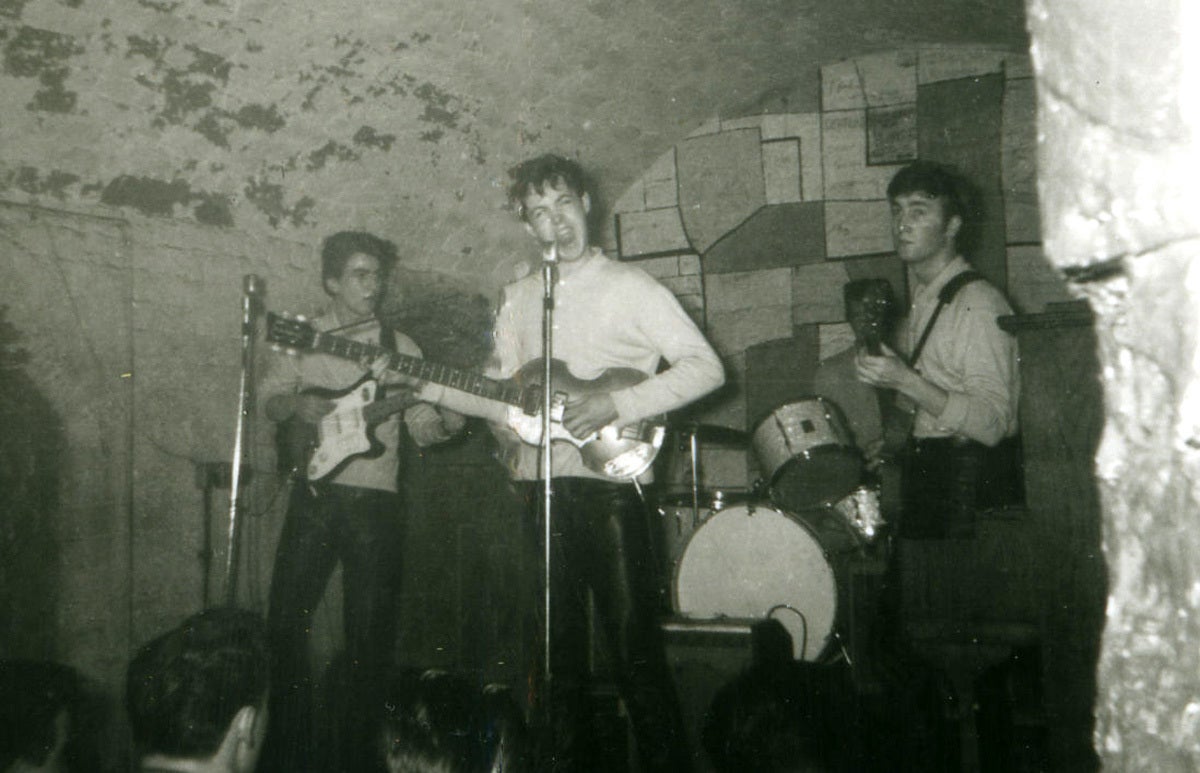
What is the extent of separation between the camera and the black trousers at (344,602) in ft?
12.5

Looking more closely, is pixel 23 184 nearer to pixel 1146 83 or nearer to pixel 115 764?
pixel 115 764

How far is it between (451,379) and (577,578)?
41.2 inches

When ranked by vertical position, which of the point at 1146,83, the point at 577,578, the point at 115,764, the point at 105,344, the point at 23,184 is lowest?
the point at 115,764

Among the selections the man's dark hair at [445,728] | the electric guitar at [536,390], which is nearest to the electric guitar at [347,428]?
the electric guitar at [536,390]

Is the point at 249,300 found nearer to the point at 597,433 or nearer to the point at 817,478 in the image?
the point at 597,433

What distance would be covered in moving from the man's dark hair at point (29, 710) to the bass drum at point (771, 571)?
7.96 ft

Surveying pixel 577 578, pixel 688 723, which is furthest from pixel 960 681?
pixel 577 578

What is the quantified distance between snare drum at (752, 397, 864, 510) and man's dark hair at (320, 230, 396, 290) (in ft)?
6.36

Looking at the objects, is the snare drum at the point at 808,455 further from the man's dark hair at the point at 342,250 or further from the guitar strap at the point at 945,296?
the man's dark hair at the point at 342,250

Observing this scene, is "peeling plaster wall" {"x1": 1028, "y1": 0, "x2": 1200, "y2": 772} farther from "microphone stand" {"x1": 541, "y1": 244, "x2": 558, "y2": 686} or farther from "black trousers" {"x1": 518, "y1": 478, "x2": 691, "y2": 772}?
"black trousers" {"x1": 518, "y1": 478, "x2": 691, "y2": 772}

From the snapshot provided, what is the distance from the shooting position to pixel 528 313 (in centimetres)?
336

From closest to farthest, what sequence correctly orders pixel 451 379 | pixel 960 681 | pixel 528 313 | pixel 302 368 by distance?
pixel 960 681, pixel 528 313, pixel 451 379, pixel 302 368

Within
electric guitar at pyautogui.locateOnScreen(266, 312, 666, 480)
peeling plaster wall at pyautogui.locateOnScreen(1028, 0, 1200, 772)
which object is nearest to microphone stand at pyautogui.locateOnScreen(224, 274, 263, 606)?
electric guitar at pyautogui.locateOnScreen(266, 312, 666, 480)

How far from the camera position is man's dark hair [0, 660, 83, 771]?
5.18 feet
